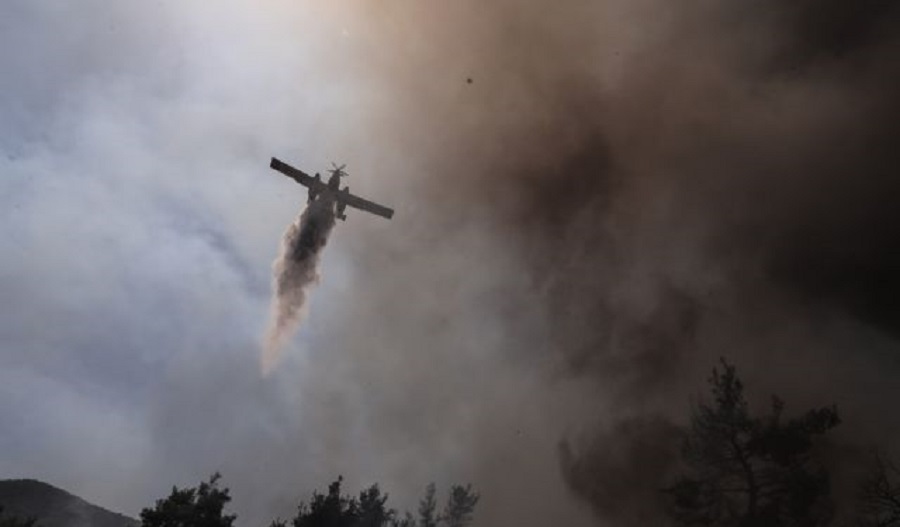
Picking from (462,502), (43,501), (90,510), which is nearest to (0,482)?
(43,501)

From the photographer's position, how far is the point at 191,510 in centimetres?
2928

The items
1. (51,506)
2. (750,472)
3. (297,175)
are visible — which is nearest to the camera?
(750,472)

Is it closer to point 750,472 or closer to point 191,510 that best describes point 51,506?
point 191,510

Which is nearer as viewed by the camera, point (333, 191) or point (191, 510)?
point (191, 510)

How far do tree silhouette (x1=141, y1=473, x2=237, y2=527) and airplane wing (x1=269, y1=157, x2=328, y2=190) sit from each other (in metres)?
20.6

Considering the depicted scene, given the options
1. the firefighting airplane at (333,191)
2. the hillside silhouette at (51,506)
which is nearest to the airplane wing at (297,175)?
the firefighting airplane at (333,191)

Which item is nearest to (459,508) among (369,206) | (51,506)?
(369,206)

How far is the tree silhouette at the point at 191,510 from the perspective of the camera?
28656 mm

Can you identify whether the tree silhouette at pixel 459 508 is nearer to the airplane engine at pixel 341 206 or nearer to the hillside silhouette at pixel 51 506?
the airplane engine at pixel 341 206

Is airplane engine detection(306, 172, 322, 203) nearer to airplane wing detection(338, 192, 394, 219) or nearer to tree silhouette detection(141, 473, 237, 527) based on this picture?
airplane wing detection(338, 192, 394, 219)

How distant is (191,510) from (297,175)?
2284 centimetres

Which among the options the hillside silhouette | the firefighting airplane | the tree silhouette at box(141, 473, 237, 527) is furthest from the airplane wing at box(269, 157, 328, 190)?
the hillside silhouette

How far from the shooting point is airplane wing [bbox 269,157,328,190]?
40312mm

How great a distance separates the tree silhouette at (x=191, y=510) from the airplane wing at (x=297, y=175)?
67.6 feet
